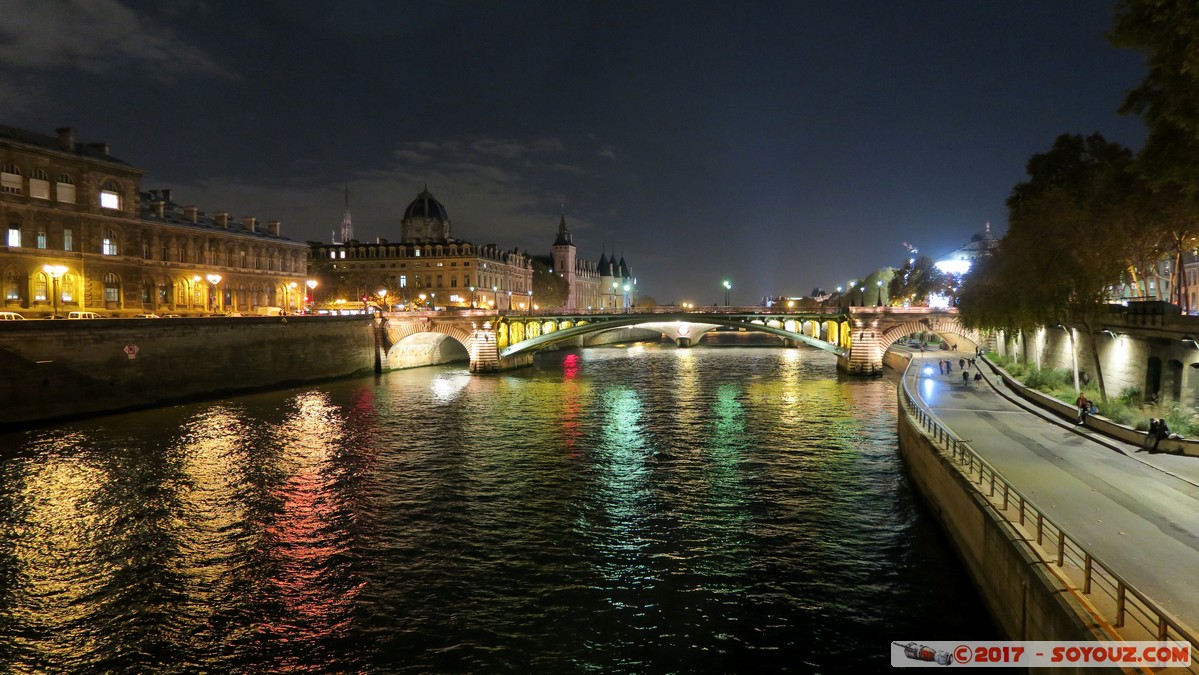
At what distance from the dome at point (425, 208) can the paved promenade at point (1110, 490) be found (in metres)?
128

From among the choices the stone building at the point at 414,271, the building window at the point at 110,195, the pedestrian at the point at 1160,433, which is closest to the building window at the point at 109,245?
the building window at the point at 110,195

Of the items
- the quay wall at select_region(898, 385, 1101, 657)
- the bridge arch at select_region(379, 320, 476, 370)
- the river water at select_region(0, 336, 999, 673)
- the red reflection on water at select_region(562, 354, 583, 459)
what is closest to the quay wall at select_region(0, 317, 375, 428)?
the river water at select_region(0, 336, 999, 673)

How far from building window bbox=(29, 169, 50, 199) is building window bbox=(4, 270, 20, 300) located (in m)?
5.82

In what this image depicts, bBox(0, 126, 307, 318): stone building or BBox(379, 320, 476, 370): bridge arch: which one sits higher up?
BBox(0, 126, 307, 318): stone building

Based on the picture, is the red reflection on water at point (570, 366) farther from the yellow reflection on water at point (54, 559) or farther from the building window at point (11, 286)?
the yellow reflection on water at point (54, 559)

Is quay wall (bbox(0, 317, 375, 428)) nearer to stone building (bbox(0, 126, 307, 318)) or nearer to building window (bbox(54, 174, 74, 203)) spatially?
stone building (bbox(0, 126, 307, 318))

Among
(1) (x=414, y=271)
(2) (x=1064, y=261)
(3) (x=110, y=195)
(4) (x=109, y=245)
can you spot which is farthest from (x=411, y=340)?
(2) (x=1064, y=261)

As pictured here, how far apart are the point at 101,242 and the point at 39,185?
22.1ft

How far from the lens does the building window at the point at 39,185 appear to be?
4981 centimetres

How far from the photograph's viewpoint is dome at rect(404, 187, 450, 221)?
14462cm

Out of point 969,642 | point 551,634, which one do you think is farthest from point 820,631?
point 551,634

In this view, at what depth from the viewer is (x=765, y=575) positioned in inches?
691

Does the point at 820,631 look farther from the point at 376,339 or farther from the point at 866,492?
the point at 376,339

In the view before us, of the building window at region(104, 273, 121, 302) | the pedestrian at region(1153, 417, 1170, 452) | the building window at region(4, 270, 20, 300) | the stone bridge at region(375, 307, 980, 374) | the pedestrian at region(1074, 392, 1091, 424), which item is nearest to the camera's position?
the pedestrian at region(1153, 417, 1170, 452)
